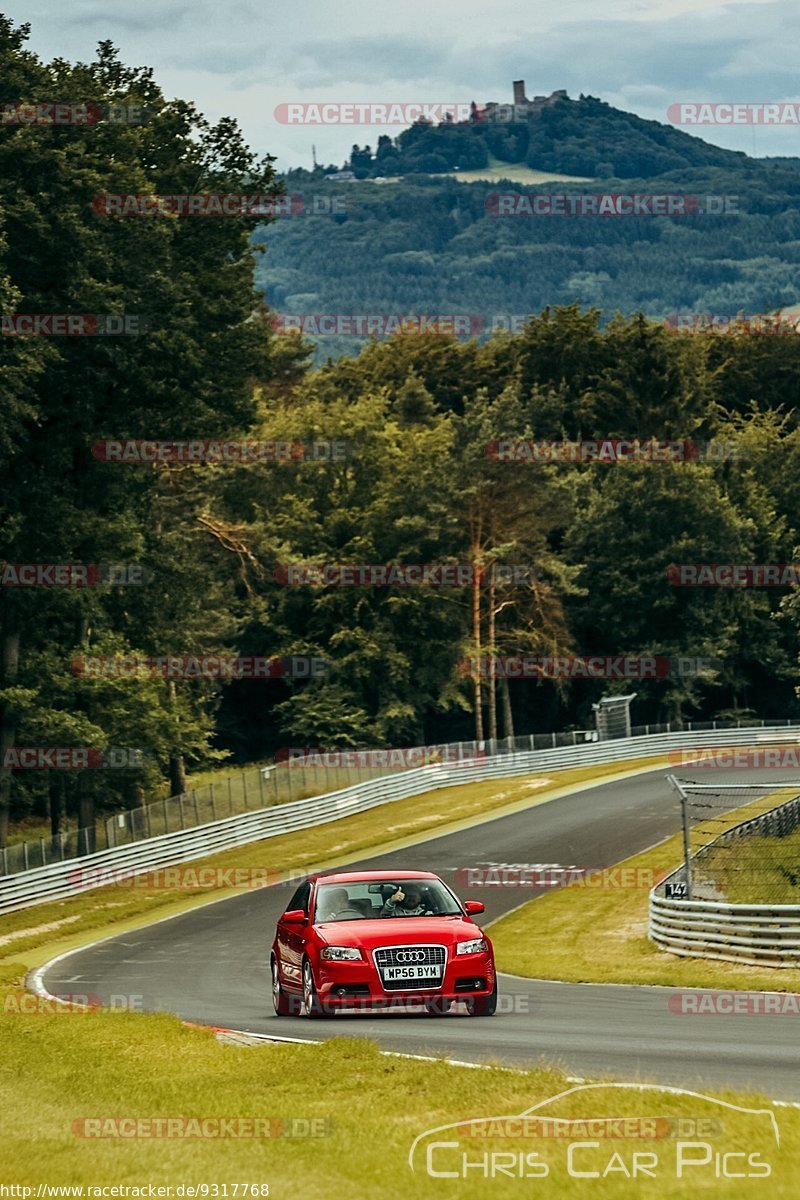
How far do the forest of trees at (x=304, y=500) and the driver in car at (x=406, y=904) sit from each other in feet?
77.3

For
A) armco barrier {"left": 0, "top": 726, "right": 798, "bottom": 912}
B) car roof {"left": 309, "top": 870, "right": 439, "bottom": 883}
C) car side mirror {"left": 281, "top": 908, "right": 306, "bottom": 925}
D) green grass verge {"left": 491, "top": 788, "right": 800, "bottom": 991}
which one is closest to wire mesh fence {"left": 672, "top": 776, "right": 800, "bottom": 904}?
green grass verge {"left": 491, "top": 788, "right": 800, "bottom": 991}

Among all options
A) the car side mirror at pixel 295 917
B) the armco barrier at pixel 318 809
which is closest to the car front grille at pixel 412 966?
the car side mirror at pixel 295 917

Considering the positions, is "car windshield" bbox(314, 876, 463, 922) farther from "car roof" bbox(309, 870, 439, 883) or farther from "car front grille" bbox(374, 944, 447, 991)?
"car front grille" bbox(374, 944, 447, 991)

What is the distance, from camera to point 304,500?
82.2 metres

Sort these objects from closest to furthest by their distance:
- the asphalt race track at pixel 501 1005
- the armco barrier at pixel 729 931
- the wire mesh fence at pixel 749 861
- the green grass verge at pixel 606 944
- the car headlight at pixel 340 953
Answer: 1. the asphalt race track at pixel 501 1005
2. the car headlight at pixel 340 953
3. the green grass verge at pixel 606 944
4. the armco barrier at pixel 729 931
5. the wire mesh fence at pixel 749 861

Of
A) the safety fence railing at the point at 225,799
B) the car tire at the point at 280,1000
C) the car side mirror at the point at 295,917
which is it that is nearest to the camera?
the car side mirror at the point at 295,917

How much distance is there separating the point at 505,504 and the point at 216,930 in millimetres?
48499

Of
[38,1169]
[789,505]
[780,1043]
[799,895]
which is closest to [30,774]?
[799,895]

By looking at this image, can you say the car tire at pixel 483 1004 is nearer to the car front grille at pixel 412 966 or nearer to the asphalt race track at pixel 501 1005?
the asphalt race track at pixel 501 1005

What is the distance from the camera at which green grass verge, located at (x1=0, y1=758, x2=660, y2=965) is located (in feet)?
129

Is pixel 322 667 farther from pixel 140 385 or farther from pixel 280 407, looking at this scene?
pixel 140 385

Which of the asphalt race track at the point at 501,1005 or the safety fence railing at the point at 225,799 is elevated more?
the asphalt race track at the point at 501,1005

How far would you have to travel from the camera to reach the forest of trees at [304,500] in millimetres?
43188

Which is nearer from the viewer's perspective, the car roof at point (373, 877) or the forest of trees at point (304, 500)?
the car roof at point (373, 877)
